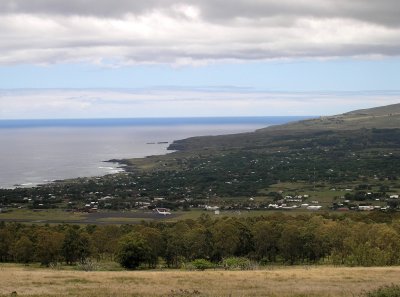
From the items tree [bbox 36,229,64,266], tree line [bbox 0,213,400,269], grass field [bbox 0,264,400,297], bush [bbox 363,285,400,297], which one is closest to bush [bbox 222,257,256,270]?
tree line [bbox 0,213,400,269]

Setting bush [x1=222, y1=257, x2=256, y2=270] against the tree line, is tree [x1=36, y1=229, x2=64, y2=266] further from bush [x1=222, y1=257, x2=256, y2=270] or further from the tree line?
bush [x1=222, y1=257, x2=256, y2=270]

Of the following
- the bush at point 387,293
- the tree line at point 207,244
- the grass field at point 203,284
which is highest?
the bush at point 387,293

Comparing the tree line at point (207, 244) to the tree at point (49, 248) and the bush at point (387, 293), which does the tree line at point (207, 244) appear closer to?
the tree at point (49, 248)

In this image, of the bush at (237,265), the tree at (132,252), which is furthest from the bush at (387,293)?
the tree at (132,252)

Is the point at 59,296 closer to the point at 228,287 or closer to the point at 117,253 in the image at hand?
the point at 228,287

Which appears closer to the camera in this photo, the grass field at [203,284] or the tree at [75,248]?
the grass field at [203,284]

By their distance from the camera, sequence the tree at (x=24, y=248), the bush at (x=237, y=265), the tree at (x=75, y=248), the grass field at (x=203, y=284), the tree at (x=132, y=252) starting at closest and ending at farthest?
the grass field at (x=203, y=284) < the bush at (x=237, y=265) < the tree at (x=132, y=252) < the tree at (x=75, y=248) < the tree at (x=24, y=248)

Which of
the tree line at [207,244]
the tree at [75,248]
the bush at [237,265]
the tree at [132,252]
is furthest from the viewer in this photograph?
the tree at [75,248]
